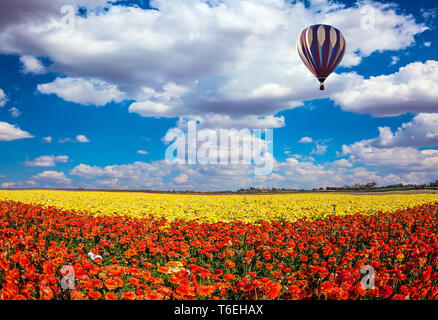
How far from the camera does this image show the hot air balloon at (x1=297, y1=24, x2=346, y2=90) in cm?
1834

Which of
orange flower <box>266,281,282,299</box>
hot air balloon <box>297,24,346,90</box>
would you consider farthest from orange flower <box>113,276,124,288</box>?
hot air balloon <box>297,24,346,90</box>

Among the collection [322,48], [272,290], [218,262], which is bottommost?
[218,262]

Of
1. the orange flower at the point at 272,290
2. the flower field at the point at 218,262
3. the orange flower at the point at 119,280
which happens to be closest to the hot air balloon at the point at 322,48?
the flower field at the point at 218,262

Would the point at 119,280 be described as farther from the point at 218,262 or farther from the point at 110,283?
the point at 218,262

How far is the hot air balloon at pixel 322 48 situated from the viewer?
60.2ft

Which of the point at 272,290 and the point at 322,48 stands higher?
the point at 322,48

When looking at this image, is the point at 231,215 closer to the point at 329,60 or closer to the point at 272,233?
the point at 272,233

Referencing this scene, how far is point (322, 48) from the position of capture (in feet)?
60.3

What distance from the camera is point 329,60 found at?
1844 centimetres

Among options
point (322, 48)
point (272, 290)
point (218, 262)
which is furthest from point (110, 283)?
point (322, 48)

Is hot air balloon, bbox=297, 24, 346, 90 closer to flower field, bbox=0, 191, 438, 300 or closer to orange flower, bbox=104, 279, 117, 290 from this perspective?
flower field, bbox=0, 191, 438, 300

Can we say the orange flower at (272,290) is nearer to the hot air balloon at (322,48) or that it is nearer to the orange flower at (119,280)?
the orange flower at (119,280)
